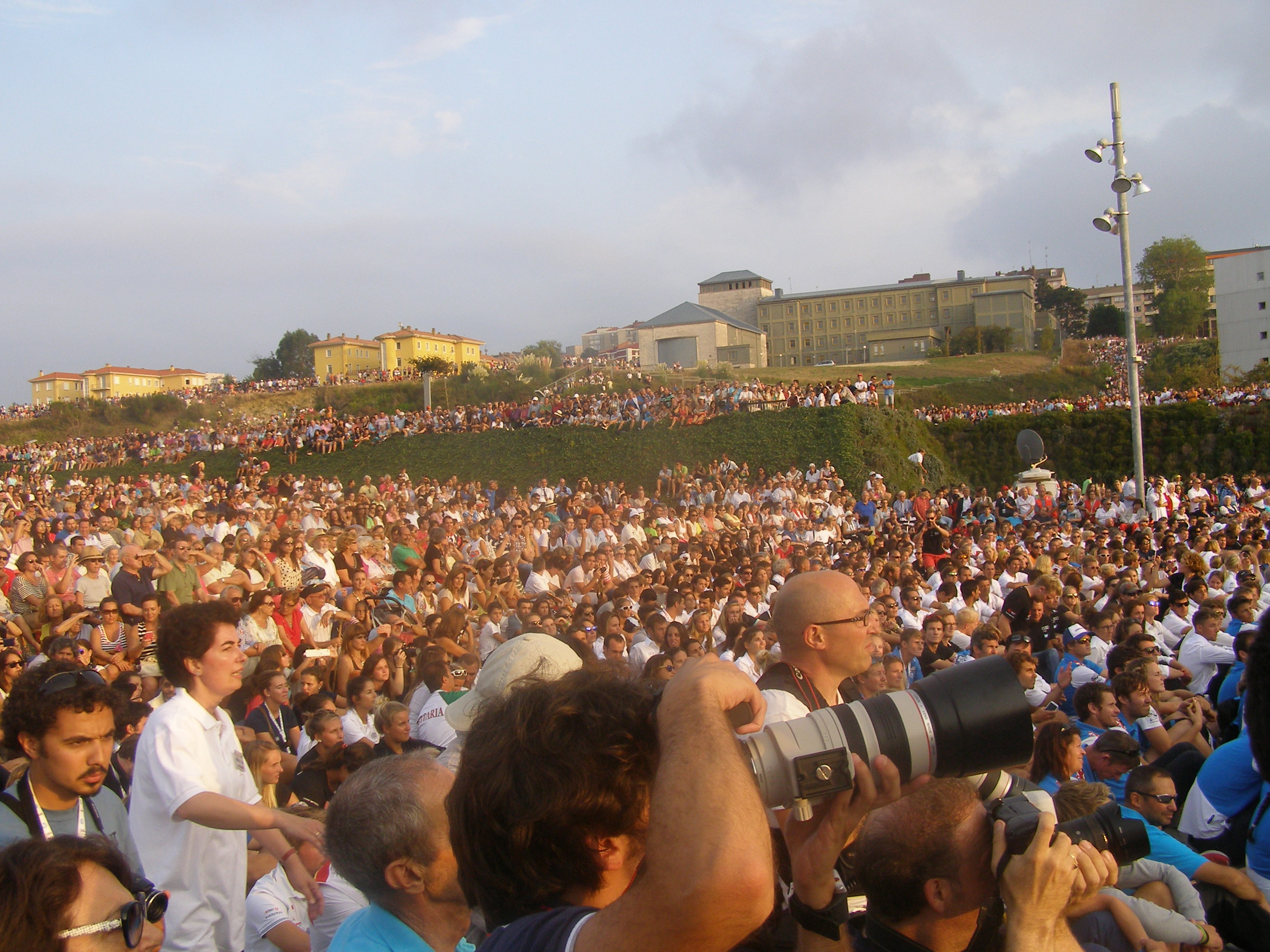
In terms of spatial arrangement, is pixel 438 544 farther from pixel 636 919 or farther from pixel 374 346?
pixel 374 346

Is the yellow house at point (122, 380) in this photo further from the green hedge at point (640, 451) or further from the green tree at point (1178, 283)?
the green tree at point (1178, 283)

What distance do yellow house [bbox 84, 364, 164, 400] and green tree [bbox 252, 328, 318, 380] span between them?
46.0 ft

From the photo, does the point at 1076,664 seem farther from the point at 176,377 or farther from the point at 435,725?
the point at 176,377

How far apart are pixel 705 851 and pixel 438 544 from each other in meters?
12.0

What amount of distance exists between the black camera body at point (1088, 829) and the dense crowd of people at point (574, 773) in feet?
0.10

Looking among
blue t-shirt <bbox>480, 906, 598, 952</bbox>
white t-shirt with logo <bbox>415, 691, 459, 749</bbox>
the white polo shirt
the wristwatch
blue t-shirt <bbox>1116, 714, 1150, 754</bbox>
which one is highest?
blue t-shirt <bbox>480, 906, 598, 952</bbox>

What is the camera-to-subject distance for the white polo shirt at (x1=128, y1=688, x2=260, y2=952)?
2.79m

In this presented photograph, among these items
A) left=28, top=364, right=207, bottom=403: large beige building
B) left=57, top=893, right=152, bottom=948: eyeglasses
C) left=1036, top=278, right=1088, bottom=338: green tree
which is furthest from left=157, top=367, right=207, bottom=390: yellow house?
left=57, top=893, right=152, bottom=948: eyeglasses

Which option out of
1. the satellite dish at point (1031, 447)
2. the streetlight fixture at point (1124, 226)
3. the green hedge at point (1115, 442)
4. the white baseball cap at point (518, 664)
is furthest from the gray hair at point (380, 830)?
the green hedge at point (1115, 442)

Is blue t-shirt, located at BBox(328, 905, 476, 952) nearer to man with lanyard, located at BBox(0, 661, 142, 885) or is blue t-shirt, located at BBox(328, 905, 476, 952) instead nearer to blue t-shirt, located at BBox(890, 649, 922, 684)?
man with lanyard, located at BBox(0, 661, 142, 885)

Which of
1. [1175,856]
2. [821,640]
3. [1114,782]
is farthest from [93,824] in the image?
[1114,782]

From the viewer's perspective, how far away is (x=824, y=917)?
5.55ft

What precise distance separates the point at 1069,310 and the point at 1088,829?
273 ft

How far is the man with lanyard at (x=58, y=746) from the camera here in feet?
9.22
